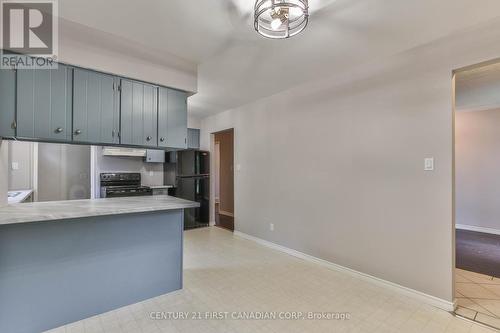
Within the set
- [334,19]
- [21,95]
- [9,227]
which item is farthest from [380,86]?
[9,227]

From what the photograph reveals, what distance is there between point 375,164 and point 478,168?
3.74 meters

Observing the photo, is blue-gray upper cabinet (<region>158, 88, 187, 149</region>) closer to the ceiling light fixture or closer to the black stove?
the ceiling light fixture

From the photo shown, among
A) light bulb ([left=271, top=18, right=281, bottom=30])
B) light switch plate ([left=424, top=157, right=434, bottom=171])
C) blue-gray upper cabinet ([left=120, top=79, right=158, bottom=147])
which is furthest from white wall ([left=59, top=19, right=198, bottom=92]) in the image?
light switch plate ([left=424, top=157, right=434, bottom=171])

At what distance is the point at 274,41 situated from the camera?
2.26 meters

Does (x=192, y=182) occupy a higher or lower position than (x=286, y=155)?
lower

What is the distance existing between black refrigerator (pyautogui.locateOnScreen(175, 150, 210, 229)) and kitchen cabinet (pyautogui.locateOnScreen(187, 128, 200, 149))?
0.51 m

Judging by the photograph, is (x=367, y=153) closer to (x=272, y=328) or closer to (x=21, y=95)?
(x=272, y=328)

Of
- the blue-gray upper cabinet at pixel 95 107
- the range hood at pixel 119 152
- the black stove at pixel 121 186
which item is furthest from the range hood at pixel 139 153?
the blue-gray upper cabinet at pixel 95 107

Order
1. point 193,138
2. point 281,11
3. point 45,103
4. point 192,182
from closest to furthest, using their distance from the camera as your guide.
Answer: point 281,11
point 45,103
point 192,182
point 193,138

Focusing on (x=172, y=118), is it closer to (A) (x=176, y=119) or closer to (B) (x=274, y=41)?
A: (A) (x=176, y=119)

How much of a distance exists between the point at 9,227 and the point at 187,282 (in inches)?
65.4

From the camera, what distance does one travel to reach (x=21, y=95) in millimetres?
1864

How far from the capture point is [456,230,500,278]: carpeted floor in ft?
9.78

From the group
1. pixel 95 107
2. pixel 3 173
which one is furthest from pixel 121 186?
pixel 95 107
